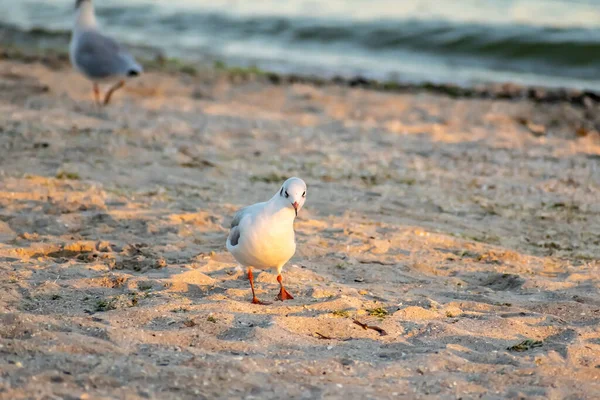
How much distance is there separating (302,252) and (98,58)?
4.95 metres

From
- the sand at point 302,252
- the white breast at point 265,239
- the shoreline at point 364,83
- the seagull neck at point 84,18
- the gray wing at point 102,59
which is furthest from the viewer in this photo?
the shoreline at point 364,83

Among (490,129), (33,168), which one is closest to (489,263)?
(33,168)

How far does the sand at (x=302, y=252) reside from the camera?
11.9 feet

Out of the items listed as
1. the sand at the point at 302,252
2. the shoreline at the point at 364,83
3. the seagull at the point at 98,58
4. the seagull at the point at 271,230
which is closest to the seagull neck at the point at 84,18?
the seagull at the point at 98,58

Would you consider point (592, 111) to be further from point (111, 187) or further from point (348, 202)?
point (111, 187)

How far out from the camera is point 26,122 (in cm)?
810

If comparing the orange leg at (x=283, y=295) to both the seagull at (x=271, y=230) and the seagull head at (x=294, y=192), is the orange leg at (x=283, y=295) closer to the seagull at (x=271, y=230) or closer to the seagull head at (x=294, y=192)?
the seagull at (x=271, y=230)

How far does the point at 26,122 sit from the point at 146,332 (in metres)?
4.76

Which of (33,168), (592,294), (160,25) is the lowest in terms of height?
(592,294)

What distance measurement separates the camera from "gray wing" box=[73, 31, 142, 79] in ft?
31.0

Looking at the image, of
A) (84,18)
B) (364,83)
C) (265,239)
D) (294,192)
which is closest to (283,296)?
(265,239)

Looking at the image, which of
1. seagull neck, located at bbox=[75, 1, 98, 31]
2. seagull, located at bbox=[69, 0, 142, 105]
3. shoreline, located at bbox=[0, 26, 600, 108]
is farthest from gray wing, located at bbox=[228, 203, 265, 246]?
shoreline, located at bbox=[0, 26, 600, 108]

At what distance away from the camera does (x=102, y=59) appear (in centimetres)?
950

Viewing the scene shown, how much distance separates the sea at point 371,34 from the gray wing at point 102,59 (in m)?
4.12
